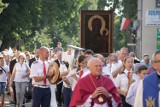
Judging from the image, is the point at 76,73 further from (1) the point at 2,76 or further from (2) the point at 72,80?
(1) the point at 2,76

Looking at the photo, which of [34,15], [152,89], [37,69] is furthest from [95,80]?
[34,15]

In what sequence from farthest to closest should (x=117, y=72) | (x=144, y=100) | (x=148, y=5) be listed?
(x=148, y=5) → (x=117, y=72) → (x=144, y=100)

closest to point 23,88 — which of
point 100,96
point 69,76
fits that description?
point 69,76

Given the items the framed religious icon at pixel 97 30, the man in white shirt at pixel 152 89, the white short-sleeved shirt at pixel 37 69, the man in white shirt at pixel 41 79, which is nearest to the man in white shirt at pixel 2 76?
the framed religious icon at pixel 97 30

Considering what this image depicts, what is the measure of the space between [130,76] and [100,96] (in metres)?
2.89

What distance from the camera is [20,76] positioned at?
21562 mm

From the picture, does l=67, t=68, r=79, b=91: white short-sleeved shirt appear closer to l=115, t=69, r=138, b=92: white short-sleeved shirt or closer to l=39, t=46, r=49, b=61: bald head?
l=39, t=46, r=49, b=61: bald head

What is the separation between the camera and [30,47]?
72.8 metres

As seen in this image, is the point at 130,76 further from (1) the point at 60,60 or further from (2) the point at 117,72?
(1) the point at 60,60

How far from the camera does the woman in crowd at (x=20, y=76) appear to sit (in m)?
21.5

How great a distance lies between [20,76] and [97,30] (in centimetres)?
288

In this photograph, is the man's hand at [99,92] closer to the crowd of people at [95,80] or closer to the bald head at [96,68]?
the crowd of people at [95,80]

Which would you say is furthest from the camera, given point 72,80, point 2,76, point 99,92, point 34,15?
point 34,15

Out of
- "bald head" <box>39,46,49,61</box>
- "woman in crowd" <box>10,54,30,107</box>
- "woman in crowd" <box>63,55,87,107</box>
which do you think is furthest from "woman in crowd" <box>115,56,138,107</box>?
"woman in crowd" <box>10,54,30,107</box>
